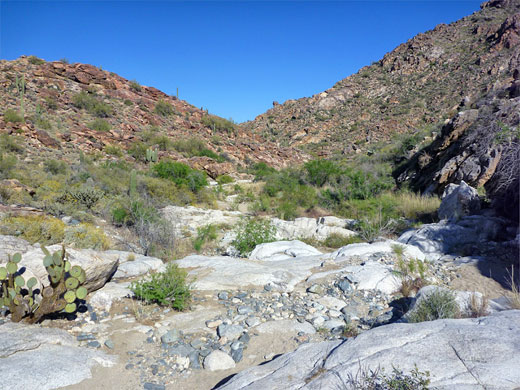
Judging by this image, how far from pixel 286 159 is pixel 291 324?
24.7 meters

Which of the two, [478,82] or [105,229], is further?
[478,82]

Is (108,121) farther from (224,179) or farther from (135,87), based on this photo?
(224,179)

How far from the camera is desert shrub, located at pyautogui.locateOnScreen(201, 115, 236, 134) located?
28.5 m

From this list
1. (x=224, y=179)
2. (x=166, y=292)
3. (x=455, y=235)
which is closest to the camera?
(x=166, y=292)

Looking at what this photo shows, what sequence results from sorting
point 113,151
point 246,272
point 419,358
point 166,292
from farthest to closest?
point 113,151
point 246,272
point 166,292
point 419,358

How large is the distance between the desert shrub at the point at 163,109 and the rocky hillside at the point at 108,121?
0.09 meters

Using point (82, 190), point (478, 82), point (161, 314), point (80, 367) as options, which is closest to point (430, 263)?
point (161, 314)

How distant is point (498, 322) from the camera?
2.25 m

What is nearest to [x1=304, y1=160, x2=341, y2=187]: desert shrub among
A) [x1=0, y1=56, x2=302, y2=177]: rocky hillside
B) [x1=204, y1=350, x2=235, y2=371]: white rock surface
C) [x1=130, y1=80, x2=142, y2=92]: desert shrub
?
[x1=0, y1=56, x2=302, y2=177]: rocky hillside

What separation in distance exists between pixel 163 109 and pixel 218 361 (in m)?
27.3

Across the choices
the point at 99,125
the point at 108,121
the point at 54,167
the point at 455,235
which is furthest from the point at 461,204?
the point at 108,121

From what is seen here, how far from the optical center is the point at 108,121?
21953 mm

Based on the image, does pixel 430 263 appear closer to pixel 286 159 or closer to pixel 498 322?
pixel 498 322

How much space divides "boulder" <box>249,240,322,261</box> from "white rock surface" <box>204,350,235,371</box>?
3.18 meters
